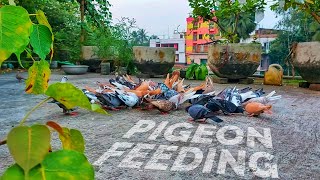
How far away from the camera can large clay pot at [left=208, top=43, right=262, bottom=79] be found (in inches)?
207

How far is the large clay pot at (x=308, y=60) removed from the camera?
4516 mm

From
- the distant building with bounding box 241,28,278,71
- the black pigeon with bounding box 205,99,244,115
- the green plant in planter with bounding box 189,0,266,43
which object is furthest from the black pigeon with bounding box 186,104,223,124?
the distant building with bounding box 241,28,278,71

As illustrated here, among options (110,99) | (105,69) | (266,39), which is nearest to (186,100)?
(110,99)

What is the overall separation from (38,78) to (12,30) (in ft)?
0.34

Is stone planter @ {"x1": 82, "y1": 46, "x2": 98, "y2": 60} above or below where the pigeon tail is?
above

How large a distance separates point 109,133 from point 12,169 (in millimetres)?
1898

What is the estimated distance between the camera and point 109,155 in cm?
170

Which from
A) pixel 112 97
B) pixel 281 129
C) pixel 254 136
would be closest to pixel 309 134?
pixel 281 129

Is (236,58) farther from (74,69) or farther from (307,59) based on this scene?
(74,69)

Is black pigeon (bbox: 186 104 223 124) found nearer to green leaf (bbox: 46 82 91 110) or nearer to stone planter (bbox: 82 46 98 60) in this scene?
green leaf (bbox: 46 82 91 110)

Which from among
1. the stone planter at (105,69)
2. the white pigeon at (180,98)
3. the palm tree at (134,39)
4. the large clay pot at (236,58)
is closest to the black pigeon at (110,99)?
the white pigeon at (180,98)

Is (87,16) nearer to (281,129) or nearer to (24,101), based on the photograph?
(24,101)

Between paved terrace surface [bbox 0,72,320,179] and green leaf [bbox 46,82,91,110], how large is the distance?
1.22m

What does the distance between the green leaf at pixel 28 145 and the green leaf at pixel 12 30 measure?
5 centimetres
